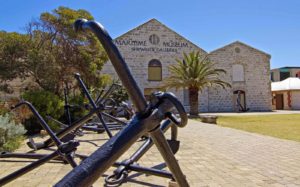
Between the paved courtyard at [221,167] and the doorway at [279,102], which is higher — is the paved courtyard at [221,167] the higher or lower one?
the lower one

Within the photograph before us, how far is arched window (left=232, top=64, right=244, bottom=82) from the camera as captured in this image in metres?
27.4

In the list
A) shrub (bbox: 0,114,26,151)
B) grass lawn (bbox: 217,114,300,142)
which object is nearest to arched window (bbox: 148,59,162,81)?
grass lawn (bbox: 217,114,300,142)

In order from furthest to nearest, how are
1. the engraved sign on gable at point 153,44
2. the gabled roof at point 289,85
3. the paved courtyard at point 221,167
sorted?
the gabled roof at point 289,85, the engraved sign on gable at point 153,44, the paved courtyard at point 221,167

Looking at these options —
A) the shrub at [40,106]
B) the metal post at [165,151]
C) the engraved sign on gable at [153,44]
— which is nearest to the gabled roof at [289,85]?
the engraved sign on gable at [153,44]

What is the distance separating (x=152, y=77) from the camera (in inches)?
1001

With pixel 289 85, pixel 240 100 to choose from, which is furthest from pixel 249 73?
pixel 289 85

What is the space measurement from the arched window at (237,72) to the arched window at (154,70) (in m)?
7.56

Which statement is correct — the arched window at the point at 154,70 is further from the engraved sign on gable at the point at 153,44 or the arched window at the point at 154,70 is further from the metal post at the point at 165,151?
the metal post at the point at 165,151

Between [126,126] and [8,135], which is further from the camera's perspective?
[8,135]

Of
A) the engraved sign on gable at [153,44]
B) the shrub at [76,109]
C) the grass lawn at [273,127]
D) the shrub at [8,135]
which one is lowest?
the grass lawn at [273,127]

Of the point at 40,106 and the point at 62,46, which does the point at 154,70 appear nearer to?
the point at 62,46

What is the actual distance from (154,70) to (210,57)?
589 centimetres

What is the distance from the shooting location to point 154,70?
25.5 metres

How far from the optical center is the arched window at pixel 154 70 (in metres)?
25.3
